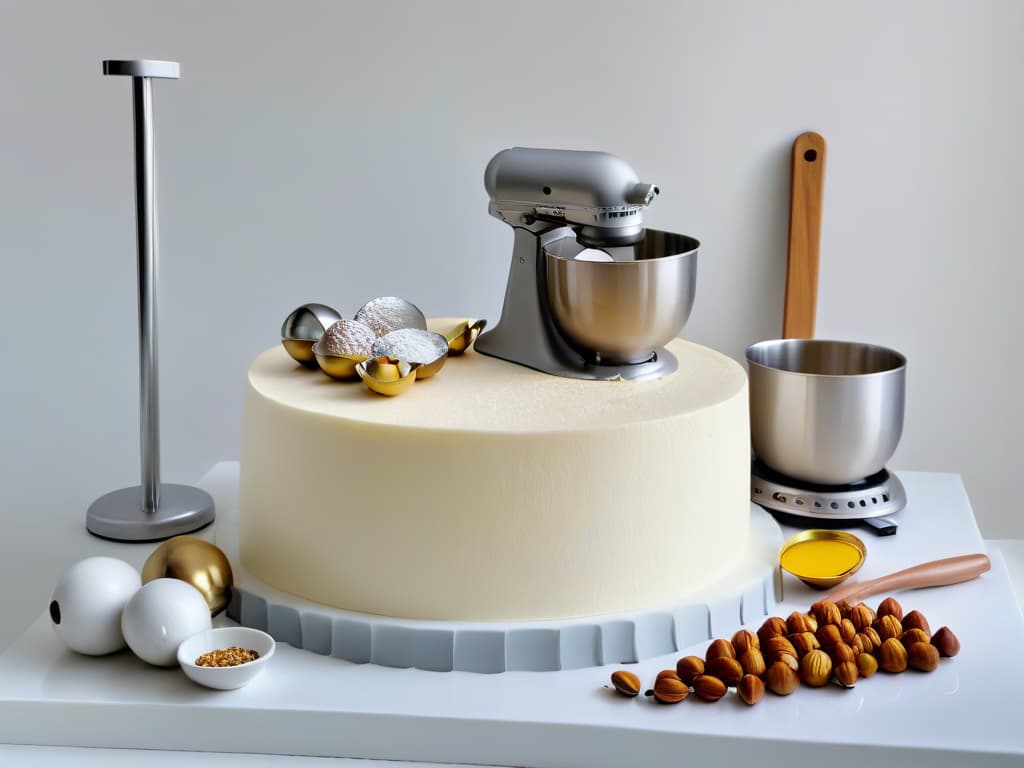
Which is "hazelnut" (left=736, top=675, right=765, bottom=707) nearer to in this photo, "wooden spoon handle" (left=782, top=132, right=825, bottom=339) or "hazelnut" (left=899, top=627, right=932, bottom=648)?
"hazelnut" (left=899, top=627, right=932, bottom=648)

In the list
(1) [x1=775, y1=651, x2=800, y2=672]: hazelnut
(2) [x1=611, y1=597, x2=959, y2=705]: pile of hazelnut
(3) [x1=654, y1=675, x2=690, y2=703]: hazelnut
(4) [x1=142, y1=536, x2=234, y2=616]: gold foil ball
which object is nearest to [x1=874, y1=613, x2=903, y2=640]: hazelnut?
(2) [x1=611, y1=597, x2=959, y2=705]: pile of hazelnut

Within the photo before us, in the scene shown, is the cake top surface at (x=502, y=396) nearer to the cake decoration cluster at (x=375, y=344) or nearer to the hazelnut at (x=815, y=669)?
the cake decoration cluster at (x=375, y=344)

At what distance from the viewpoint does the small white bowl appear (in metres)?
1.08

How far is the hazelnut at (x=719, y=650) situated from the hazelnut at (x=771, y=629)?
0.04 meters

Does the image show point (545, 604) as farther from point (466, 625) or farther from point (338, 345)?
point (338, 345)

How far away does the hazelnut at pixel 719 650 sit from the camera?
112cm

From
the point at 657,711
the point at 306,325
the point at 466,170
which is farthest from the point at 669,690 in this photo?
the point at 466,170

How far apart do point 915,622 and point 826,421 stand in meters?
0.31

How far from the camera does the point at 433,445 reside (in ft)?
3.67

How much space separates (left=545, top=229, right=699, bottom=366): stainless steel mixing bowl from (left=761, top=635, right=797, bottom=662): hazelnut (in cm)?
34

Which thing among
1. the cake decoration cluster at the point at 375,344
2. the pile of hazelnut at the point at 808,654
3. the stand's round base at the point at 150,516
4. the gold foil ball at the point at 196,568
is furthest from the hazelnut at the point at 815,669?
the stand's round base at the point at 150,516

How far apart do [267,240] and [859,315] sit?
96 cm

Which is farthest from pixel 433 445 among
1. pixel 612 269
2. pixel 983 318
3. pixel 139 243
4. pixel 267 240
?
pixel 983 318

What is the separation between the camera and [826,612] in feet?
3.89
